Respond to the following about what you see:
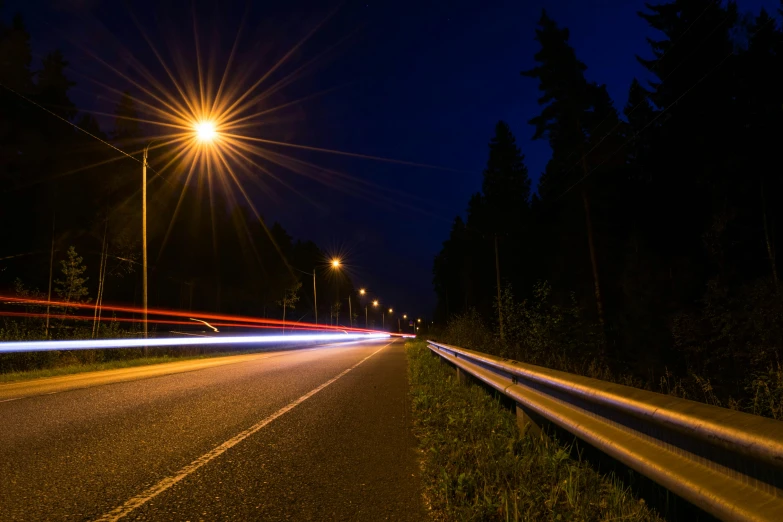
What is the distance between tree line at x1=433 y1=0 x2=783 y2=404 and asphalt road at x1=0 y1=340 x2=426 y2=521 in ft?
30.8

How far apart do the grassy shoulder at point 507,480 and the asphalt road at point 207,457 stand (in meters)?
0.25

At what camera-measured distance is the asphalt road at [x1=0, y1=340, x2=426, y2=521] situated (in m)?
3.26

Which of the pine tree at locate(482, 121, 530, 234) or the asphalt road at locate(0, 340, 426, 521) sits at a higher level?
the pine tree at locate(482, 121, 530, 234)

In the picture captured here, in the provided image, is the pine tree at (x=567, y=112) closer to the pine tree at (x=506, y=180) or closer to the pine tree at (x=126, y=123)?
the pine tree at (x=506, y=180)

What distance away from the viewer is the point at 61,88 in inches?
1289

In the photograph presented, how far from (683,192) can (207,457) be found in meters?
33.9

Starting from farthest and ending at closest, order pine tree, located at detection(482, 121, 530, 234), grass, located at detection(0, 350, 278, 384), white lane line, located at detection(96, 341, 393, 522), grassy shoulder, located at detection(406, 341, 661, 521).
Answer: pine tree, located at detection(482, 121, 530, 234) < grass, located at detection(0, 350, 278, 384) < white lane line, located at detection(96, 341, 393, 522) < grassy shoulder, located at detection(406, 341, 661, 521)

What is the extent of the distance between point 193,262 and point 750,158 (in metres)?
52.3

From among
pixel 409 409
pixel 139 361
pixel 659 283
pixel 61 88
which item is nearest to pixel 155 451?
pixel 409 409

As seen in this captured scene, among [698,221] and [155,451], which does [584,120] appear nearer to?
[698,221]

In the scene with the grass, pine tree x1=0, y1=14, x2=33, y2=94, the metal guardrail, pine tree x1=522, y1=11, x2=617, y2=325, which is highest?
pine tree x1=0, y1=14, x2=33, y2=94

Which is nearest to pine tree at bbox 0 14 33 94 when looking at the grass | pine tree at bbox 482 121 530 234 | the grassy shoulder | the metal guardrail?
the grass

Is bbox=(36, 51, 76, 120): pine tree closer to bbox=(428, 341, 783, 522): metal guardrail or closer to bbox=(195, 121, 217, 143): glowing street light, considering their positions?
bbox=(195, 121, 217, 143): glowing street light


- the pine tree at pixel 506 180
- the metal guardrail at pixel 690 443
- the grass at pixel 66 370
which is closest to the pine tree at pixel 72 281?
the grass at pixel 66 370
